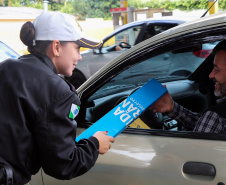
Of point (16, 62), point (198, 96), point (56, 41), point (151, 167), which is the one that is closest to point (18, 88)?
point (16, 62)

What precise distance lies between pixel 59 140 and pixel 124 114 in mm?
524

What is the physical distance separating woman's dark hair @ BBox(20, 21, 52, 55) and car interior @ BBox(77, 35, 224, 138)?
24.1 inches

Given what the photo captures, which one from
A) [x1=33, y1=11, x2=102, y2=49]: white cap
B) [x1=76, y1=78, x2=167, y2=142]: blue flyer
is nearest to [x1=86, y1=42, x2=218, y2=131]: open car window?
[x1=76, y1=78, x2=167, y2=142]: blue flyer

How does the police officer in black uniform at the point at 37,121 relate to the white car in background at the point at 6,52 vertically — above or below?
above

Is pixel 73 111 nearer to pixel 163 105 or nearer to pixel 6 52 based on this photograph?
pixel 163 105

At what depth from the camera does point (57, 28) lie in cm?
156

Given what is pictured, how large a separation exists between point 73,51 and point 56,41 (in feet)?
0.31

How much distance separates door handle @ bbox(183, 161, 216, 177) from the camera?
5.30 ft

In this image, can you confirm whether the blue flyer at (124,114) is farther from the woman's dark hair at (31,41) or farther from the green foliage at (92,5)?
the green foliage at (92,5)

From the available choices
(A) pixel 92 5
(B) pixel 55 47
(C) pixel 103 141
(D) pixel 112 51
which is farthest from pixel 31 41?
(A) pixel 92 5

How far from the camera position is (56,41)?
155 cm

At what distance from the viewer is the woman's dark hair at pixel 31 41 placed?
1575 mm

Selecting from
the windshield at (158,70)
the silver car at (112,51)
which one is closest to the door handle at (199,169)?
the windshield at (158,70)

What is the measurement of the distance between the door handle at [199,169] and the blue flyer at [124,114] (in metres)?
0.36
